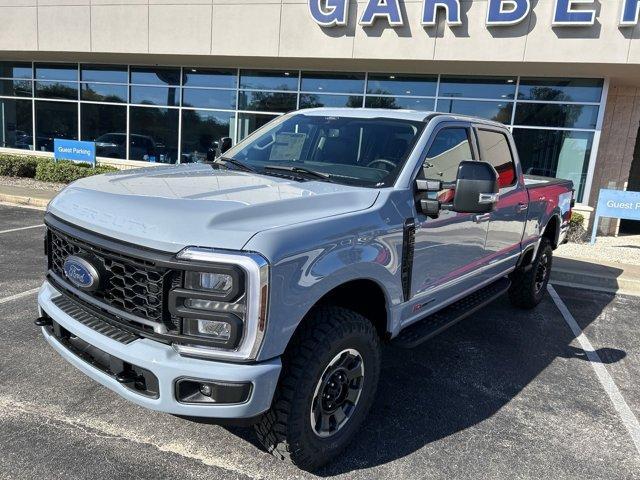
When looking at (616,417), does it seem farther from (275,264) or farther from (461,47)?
(461,47)

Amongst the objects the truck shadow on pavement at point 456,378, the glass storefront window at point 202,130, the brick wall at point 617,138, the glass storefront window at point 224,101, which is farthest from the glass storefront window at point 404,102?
the truck shadow on pavement at point 456,378

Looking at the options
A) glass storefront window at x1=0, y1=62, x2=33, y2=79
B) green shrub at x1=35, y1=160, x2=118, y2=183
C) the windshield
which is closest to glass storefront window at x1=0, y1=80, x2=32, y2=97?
glass storefront window at x1=0, y1=62, x2=33, y2=79

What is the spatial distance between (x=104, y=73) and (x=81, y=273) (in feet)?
52.4

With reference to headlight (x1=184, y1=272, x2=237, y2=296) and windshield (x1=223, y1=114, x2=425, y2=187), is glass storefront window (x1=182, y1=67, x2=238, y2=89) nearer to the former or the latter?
windshield (x1=223, y1=114, x2=425, y2=187)

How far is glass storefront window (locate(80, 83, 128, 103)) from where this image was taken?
53.6 feet

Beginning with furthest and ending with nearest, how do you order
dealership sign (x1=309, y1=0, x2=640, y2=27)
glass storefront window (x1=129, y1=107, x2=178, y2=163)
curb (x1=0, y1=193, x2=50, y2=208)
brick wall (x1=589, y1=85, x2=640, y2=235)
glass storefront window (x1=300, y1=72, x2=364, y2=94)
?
glass storefront window (x1=129, y1=107, x2=178, y2=163), glass storefront window (x1=300, y1=72, x2=364, y2=94), brick wall (x1=589, y1=85, x2=640, y2=235), curb (x1=0, y1=193, x2=50, y2=208), dealership sign (x1=309, y1=0, x2=640, y2=27)

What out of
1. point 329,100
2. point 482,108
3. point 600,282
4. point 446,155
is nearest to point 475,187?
point 446,155

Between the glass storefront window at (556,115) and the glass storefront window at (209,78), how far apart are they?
8.02 m

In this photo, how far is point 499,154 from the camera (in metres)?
4.73

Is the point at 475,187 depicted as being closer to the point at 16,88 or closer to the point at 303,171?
the point at 303,171

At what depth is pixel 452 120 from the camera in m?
3.90

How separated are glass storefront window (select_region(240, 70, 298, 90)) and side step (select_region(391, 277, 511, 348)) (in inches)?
433

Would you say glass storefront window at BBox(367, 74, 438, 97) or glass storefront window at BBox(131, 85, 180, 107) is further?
glass storefront window at BBox(131, 85, 180, 107)

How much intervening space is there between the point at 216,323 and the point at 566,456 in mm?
2294
